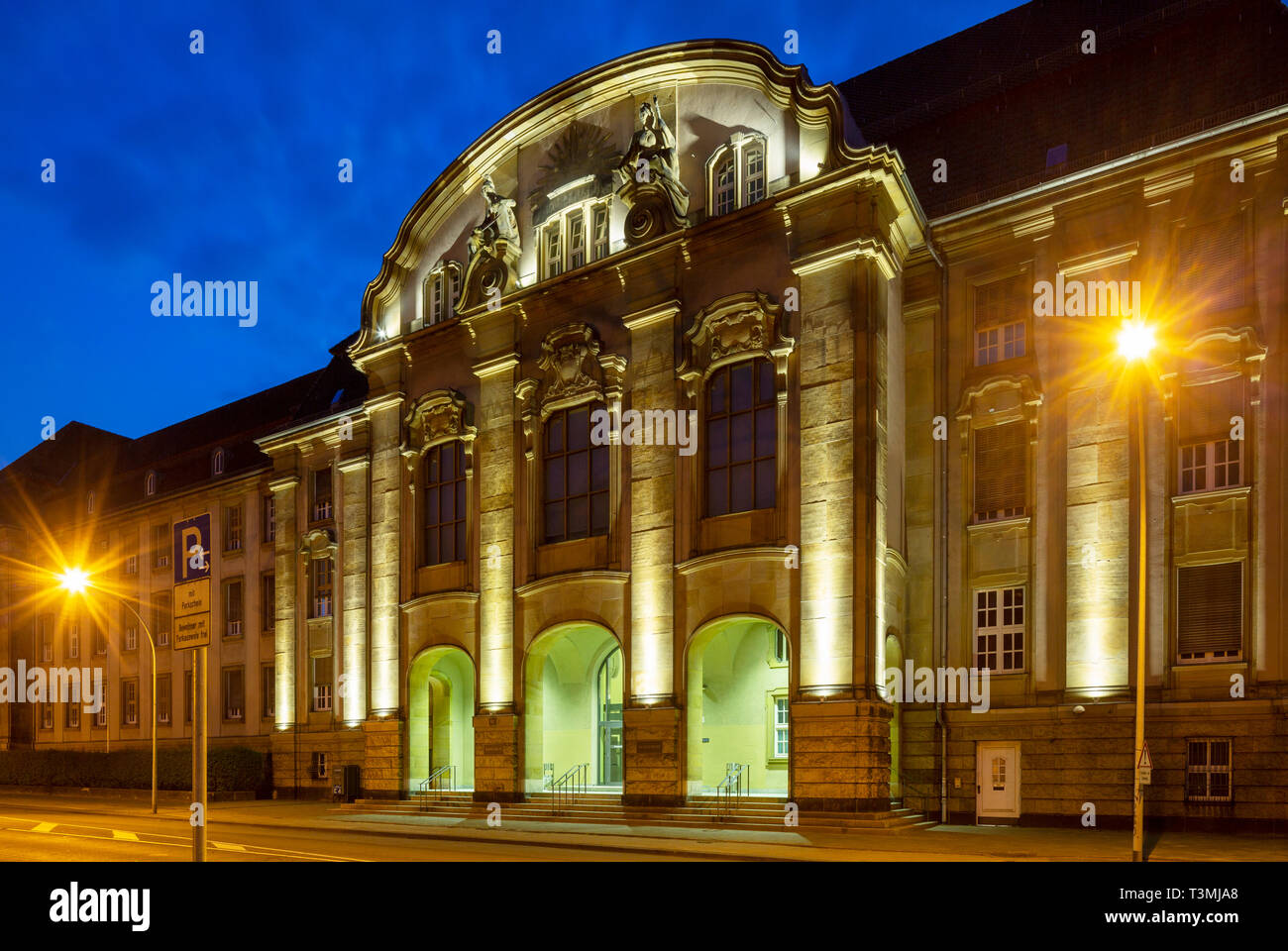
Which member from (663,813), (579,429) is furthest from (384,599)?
(663,813)

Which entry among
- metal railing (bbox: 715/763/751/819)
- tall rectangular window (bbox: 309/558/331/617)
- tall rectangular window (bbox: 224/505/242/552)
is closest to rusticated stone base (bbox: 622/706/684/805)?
metal railing (bbox: 715/763/751/819)

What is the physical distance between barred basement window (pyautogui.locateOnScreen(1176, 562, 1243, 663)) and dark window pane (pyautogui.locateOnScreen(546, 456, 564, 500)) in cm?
1619

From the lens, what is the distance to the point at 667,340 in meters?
30.8

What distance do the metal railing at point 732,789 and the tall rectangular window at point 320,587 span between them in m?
18.1

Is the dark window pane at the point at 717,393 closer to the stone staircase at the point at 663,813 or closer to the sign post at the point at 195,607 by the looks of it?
the stone staircase at the point at 663,813

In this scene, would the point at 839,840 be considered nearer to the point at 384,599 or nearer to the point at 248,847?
the point at 248,847

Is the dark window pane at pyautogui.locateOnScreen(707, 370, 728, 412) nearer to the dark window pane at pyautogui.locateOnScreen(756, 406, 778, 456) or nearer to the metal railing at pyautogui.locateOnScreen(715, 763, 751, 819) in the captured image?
the dark window pane at pyautogui.locateOnScreen(756, 406, 778, 456)

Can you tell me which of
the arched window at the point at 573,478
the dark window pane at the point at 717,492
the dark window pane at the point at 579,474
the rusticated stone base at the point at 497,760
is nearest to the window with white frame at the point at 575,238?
the arched window at the point at 573,478

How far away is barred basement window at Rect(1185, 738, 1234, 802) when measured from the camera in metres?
24.3

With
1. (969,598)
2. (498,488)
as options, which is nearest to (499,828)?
(498,488)

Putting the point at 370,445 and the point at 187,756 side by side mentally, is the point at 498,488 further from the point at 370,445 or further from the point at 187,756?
the point at 187,756

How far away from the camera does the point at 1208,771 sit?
80.4ft

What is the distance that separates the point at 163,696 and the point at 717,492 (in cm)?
3452

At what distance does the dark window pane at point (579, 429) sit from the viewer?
107 feet
